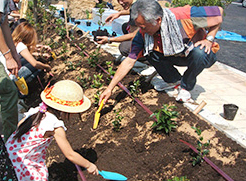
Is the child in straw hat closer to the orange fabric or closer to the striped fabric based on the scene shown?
the orange fabric

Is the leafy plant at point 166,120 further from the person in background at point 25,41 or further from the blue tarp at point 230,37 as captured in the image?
the blue tarp at point 230,37

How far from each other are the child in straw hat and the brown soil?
0.75 feet

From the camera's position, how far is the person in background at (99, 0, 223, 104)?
2.84 metres

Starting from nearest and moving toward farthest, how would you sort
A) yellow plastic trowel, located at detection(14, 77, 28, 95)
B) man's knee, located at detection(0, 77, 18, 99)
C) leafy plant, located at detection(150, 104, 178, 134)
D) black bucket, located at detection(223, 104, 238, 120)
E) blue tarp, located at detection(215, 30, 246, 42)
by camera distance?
man's knee, located at detection(0, 77, 18, 99), leafy plant, located at detection(150, 104, 178, 134), black bucket, located at detection(223, 104, 238, 120), yellow plastic trowel, located at detection(14, 77, 28, 95), blue tarp, located at detection(215, 30, 246, 42)

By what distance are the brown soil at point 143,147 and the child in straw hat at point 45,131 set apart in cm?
23

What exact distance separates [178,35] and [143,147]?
55.3 inches

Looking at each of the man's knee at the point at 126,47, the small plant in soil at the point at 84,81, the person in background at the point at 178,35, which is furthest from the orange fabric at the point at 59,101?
the man's knee at the point at 126,47

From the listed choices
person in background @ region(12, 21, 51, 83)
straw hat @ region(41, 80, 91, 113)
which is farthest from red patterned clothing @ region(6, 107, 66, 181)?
person in background @ region(12, 21, 51, 83)

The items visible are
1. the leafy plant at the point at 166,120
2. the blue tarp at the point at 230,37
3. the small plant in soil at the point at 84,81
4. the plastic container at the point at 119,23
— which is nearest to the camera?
the leafy plant at the point at 166,120

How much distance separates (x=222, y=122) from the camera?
115 inches

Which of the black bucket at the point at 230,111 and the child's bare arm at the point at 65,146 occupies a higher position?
the child's bare arm at the point at 65,146

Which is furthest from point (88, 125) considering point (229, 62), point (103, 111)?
point (229, 62)

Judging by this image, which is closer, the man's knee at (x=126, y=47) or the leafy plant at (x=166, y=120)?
the leafy plant at (x=166, y=120)

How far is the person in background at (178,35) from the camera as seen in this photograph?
2.84 meters
